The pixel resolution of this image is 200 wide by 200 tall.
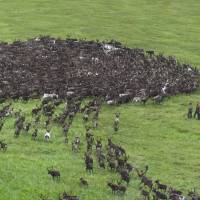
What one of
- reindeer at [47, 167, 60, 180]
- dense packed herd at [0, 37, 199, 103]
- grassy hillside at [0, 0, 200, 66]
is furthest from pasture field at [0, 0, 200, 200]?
dense packed herd at [0, 37, 199, 103]

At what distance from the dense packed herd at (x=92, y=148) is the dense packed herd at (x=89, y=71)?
3.22 m

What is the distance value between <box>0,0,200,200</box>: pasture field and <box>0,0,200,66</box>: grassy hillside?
0.17 metres

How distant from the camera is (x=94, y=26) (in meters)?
104

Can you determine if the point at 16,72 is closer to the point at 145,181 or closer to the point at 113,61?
the point at 113,61

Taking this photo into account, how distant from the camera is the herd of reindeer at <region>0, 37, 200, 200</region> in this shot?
1668 inches

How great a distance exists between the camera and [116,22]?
109 metres

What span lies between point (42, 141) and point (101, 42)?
41391mm

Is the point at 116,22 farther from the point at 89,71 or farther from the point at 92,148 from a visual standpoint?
the point at 92,148

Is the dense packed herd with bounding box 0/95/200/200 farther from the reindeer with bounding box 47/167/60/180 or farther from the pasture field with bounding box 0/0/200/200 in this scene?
the pasture field with bounding box 0/0/200/200

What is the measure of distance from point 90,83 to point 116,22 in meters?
44.7

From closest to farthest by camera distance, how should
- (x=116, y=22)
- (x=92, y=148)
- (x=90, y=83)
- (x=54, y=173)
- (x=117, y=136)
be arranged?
1. (x=54, y=173)
2. (x=92, y=148)
3. (x=117, y=136)
4. (x=90, y=83)
5. (x=116, y=22)

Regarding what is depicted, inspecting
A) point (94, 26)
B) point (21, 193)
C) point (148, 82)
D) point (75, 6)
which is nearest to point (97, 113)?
point (148, 82)

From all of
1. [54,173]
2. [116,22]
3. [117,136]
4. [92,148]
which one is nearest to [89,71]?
[117,136]

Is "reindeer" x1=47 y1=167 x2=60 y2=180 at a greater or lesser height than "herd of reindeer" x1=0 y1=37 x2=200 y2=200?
greater
